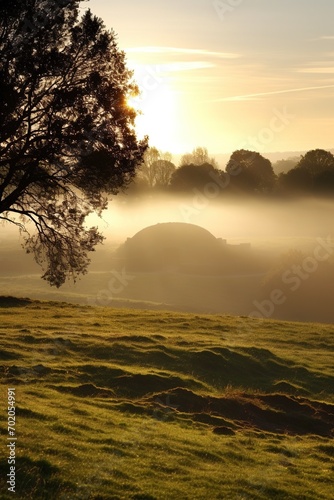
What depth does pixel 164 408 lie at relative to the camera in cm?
2608

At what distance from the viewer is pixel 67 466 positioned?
57.1 ft

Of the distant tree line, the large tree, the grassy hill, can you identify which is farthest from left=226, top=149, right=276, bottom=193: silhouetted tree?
the large tree

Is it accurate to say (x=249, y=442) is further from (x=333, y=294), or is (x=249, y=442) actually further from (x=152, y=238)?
(x=152, y=238)

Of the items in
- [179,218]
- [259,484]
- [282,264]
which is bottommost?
[259,484]

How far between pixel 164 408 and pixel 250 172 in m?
147

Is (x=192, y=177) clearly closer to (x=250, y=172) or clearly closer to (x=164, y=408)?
(x=250, y=172)

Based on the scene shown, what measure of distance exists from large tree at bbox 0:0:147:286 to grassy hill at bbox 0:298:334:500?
25.0ft

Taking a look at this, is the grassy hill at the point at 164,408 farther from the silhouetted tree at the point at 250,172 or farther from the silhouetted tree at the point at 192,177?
the silhouetted tree at the point at 250,172

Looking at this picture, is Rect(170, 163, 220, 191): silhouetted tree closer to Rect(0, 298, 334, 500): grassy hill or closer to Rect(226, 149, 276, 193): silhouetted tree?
Rect(226, 149, 276, 193): silhouetted tree

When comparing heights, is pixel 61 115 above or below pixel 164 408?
above

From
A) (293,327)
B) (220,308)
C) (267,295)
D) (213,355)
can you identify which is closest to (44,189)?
(213,355)

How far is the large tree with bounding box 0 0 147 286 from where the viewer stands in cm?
3738

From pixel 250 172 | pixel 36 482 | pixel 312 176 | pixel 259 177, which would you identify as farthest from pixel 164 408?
pixel 259 177

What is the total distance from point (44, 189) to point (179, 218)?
148 meters
